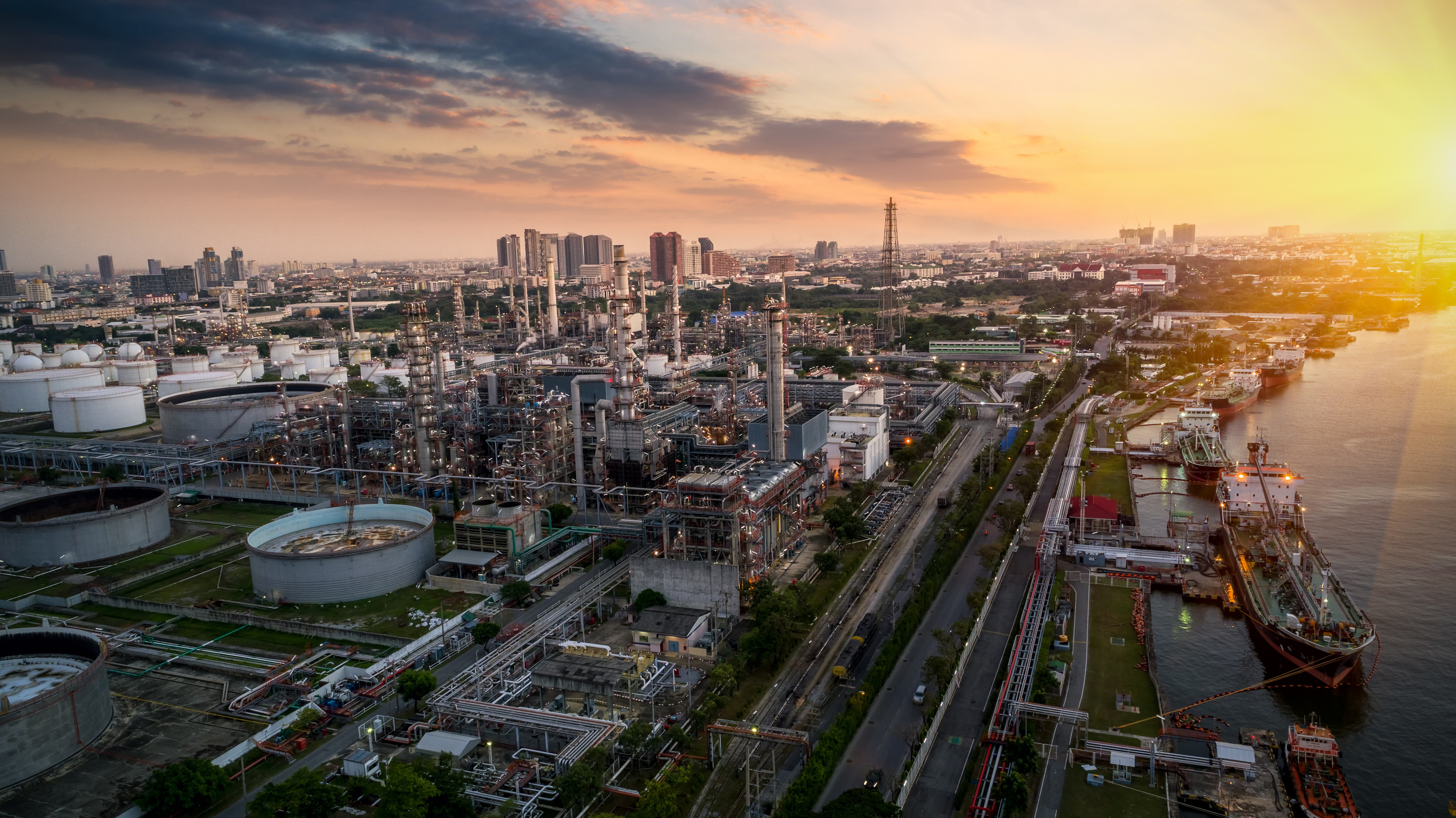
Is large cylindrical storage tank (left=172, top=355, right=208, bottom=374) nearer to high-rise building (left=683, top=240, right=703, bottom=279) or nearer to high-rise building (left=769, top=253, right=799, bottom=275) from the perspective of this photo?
high-rise building (left=683, top=240, right=703, bottom=279)

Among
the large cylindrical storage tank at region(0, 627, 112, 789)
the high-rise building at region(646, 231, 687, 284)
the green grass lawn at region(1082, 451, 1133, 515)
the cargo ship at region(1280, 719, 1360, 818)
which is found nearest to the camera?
the cargo ship at region(1280, 719, 1360, 818)

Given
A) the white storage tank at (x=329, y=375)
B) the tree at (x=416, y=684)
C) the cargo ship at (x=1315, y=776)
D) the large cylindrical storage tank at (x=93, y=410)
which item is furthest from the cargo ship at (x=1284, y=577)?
the large cylindrical storage tank at (x=93, y=410)

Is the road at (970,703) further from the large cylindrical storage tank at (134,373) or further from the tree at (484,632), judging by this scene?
the large cylindrical storage tank at (134,373)

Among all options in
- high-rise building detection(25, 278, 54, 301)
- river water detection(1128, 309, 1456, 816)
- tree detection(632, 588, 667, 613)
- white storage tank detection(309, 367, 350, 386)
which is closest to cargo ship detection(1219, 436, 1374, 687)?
river water detection(1128, 309, 1456, 816)

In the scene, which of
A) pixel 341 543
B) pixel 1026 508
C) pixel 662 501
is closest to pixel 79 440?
pixel 341 543

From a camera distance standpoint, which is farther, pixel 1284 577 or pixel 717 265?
pixel 717 265

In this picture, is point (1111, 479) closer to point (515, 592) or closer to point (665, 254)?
point (515, 592)

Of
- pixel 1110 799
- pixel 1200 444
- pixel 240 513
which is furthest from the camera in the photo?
pixel 1200 444

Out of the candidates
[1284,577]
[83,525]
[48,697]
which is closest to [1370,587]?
[1284,577]
